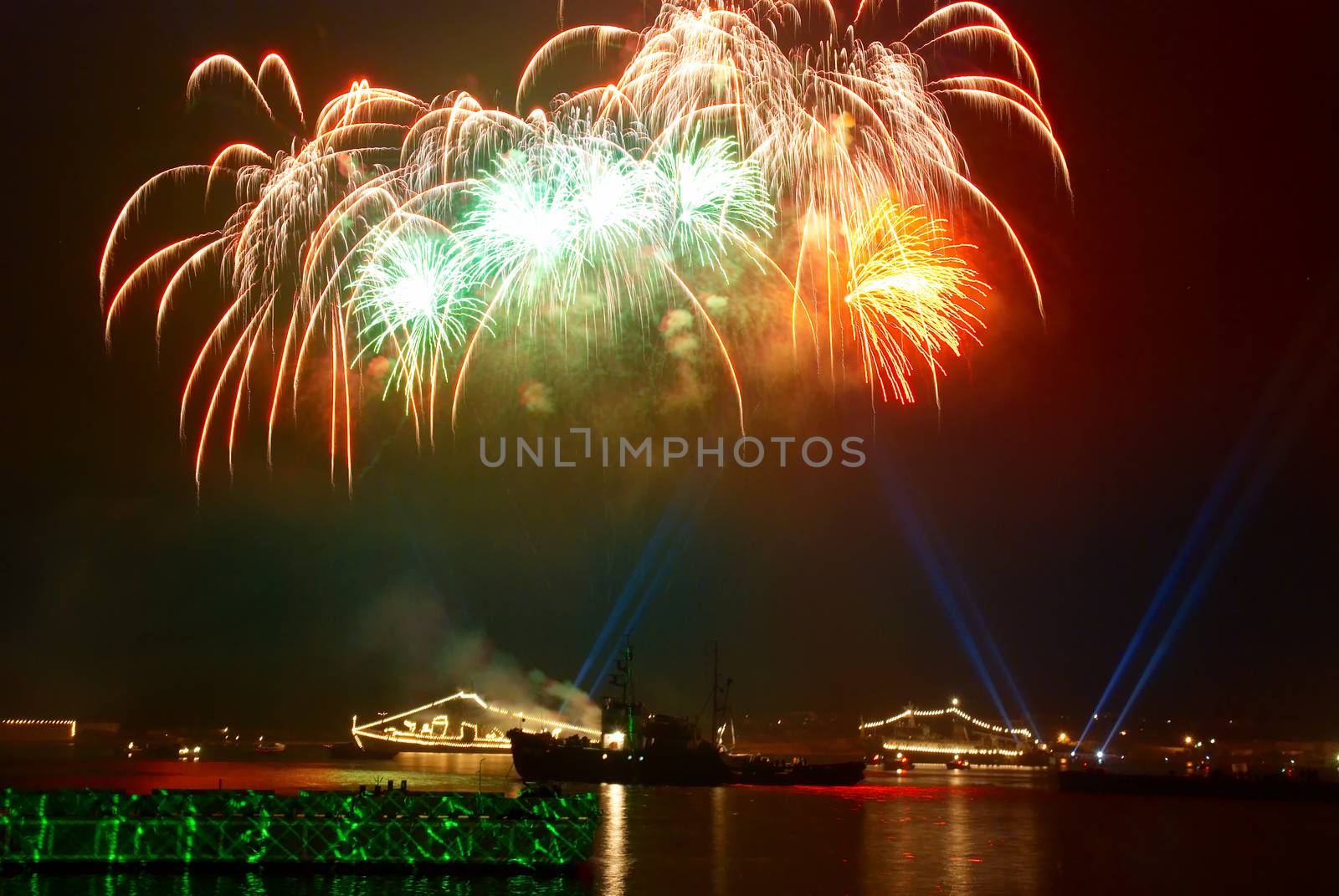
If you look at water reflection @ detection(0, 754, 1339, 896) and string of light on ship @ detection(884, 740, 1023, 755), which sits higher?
water reflection @ detection(0, 754, 1339, 896)

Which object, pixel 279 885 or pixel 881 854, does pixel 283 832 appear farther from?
pixel 881 854

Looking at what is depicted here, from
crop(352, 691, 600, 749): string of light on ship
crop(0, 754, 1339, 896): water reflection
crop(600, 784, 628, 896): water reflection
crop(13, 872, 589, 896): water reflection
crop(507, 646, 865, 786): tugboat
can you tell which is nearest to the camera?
crop(13, 872, 589, 896): water reflection

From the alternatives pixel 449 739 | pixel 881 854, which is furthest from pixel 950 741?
pixel 881 854

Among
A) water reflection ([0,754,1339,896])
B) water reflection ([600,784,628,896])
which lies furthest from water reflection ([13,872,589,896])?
water reflection ([600,784,628,896])

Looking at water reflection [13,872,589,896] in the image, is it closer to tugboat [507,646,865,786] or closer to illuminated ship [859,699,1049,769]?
tugboat [507,646,865,786]

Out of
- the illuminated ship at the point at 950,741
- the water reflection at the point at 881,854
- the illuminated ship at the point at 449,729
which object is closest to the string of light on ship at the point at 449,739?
the illuminated ship at the point at 449,729

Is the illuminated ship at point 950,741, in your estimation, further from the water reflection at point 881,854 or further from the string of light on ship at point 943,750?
the water reflection at point 881,854

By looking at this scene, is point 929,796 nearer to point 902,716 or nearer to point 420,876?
point 420,876
